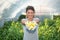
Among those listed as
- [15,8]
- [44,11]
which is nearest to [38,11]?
[44,11]

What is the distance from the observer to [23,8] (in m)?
6.74

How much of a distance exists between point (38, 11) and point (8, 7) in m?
0.74

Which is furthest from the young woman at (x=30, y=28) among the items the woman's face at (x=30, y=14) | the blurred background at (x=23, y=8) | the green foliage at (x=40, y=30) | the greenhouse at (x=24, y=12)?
the blurred background at (x=23, y=8)

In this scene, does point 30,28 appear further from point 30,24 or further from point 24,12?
point 24,12

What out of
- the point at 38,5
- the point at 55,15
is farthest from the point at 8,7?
the point at 55,15

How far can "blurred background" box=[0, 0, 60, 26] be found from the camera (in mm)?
6742

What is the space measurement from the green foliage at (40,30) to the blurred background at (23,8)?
0.16m

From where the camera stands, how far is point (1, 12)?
22.2 feet

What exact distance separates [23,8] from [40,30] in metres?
0.71

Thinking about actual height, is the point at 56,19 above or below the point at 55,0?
below

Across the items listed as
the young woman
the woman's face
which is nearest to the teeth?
the young woman

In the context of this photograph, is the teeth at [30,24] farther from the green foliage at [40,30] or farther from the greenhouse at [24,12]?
the greenhouse at [24,12]

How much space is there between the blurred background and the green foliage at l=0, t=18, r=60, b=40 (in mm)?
163

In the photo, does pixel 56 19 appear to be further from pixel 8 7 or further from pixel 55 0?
pixel 8 7
